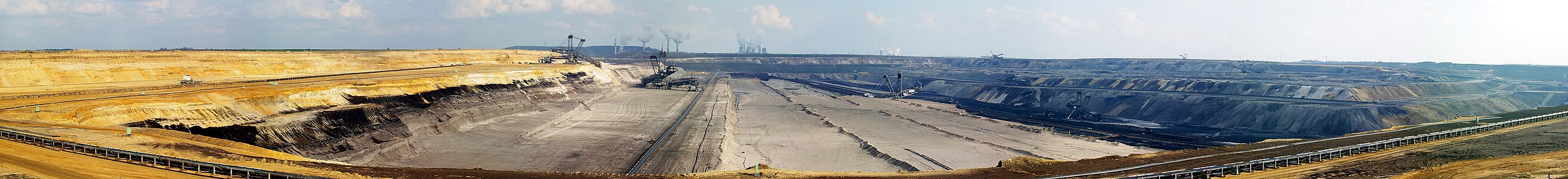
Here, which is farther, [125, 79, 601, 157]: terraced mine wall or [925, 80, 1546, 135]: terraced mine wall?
[925, 80, 1546, 135]: terraced mine wall

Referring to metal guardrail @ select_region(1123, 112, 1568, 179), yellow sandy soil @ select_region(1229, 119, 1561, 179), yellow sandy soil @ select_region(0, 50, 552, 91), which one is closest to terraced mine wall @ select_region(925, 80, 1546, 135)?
metal guardrail @ select_region(1123, 112, 1568, 179)

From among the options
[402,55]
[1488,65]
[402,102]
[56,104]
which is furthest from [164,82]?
[1488,65]

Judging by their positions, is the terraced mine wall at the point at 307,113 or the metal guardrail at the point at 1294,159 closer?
the metal guardrail at the point at 1294,159

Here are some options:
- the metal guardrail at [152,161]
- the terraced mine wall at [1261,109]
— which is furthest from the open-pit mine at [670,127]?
the terraced mine wall at [1261,109]

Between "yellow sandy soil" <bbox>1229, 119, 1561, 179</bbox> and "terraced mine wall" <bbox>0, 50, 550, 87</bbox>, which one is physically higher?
"terraced mine wall" <bbox>0, 50, 550, 87</bbox>

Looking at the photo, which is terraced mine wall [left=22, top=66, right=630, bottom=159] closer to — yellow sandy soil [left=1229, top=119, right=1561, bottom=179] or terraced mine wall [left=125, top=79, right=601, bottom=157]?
terraced mine wall [left=125, top=79, right=601, bottom=157]

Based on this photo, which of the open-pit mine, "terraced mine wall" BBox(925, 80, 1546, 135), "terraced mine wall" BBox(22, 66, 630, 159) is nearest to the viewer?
the open-pit mine

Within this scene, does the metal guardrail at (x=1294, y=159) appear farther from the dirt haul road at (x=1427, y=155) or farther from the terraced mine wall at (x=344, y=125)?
the terraced mine wall at (x=344, y=125)
